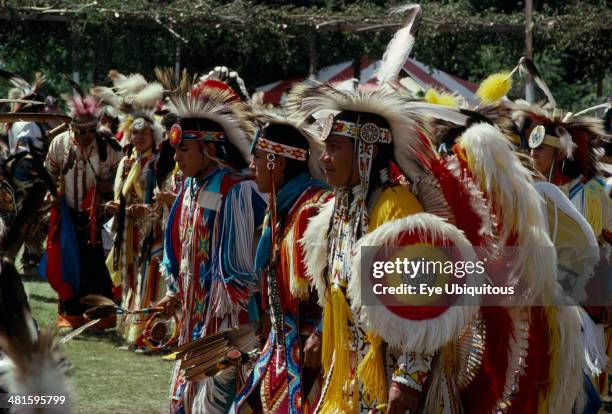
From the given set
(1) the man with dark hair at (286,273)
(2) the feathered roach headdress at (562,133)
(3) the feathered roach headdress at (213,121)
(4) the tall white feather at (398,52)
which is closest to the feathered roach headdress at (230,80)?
(3) the feathered roach headdress at (213,121)

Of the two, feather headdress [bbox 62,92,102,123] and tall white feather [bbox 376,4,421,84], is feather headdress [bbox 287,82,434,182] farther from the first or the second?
feather headdress [bbox 62,92,102,123]

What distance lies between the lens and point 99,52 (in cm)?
1463

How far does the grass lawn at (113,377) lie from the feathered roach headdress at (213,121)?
4.43 ft

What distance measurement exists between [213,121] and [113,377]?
257 centimetres

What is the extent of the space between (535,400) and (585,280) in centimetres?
117

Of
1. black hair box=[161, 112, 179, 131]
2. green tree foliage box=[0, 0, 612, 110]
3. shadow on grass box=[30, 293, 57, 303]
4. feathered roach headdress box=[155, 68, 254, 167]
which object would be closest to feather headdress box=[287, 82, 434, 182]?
feathered roach headdress box=[155, 68, 254, 167]

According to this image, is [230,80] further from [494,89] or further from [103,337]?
[103,337]

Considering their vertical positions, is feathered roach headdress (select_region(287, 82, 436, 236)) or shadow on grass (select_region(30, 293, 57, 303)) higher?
feathered roach headdress (select_region(287, 82, 436, 236))

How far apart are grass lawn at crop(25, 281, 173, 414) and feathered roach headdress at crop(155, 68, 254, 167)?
4.43 ft

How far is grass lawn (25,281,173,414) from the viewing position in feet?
20.5

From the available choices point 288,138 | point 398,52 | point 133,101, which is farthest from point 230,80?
point 133,101

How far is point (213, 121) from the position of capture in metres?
5.04

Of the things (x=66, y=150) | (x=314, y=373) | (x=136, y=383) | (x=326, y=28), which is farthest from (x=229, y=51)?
(x=314, y=373)

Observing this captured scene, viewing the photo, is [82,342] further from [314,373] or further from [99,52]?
[99,52]
